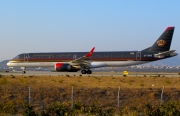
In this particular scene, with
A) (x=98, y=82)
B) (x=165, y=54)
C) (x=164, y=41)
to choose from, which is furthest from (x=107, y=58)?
(x=98, y=82)

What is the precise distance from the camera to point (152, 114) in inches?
567

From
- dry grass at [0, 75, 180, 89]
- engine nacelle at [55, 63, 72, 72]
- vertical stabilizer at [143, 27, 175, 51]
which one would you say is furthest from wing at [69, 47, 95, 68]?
dry grass at [0, 75, 180, 89]

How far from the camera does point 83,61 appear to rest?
Result: 5391 centimetres

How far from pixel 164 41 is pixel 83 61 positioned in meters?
11.9

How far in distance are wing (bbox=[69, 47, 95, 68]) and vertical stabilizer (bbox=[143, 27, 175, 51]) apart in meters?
9.04

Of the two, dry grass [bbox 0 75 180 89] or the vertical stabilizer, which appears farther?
the vertical stabilizer

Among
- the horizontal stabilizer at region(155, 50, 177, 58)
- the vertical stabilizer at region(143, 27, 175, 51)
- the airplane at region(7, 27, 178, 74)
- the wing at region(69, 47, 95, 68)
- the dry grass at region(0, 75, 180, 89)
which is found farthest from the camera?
the vertical stabilizer at region(143, 27, 175, 51)

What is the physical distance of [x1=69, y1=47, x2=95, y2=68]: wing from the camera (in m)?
53.2

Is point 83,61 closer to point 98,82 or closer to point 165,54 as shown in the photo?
point 165,54

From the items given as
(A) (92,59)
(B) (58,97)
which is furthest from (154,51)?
(B) (58,97)

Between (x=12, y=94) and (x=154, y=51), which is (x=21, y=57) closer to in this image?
(x=154, y=51)

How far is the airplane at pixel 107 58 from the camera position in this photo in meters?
53.0

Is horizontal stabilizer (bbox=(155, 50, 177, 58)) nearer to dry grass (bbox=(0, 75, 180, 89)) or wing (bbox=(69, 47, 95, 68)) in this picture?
wing (bbox=(69, 47, 95, 68))

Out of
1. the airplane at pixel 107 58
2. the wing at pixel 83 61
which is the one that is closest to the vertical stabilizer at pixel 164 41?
the airplane at pixel 107 58
